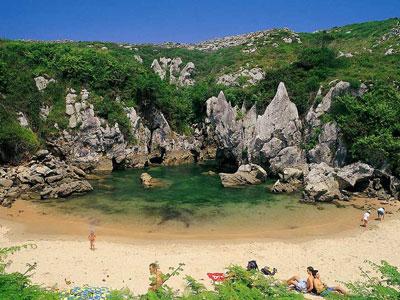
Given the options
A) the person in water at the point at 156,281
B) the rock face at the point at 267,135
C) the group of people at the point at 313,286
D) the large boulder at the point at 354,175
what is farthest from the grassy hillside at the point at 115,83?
the person in water at the point at 156,281

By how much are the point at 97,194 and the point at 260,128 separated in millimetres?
22710

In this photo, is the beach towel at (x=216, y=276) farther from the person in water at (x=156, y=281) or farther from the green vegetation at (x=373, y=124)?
the green vegetation at (x=373, y=124)

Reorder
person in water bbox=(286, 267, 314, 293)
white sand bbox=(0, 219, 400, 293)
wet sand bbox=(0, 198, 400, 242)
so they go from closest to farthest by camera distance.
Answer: person in water bbox=(286, 267, 314, 293) → white sand bbox=(0, 219, 400, 293) → wet sand bbox=(0, 198, 400, 242)

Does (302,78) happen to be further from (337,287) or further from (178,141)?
(337,287)

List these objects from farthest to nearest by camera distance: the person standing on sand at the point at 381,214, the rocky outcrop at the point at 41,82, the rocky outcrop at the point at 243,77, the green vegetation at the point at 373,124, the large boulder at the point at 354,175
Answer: the rocky outcrop at the point at 243,77, the rocky outcrop at the point at 41,82, the green vegetation at the point at 373,124, the large boulder at the point at 354,175, the person standing on sand at the point at 381,214

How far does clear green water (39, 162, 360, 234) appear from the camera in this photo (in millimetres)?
30500

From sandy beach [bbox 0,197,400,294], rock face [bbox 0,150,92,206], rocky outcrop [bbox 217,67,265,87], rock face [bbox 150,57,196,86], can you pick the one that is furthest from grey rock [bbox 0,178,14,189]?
rock face [bbox 150,57,196,86]

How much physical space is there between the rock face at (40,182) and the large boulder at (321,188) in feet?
72.8

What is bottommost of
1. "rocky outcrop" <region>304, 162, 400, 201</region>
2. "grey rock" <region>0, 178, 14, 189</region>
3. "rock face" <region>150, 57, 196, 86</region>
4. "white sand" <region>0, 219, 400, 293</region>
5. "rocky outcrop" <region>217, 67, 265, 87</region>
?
"white sand" <region>0, 219, 400, 293</region>

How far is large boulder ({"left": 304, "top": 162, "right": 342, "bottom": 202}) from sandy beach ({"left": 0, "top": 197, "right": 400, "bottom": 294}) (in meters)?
7.28

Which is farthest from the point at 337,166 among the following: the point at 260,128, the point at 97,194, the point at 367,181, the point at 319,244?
the point at 97,194

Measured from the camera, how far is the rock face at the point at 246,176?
44.0m

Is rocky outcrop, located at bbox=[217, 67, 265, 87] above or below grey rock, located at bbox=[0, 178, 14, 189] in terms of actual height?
above

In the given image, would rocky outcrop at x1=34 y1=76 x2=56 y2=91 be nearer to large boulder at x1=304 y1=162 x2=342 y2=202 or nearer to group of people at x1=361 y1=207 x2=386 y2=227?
large boulder at x1=304 y1=162 x2=342 y2=202
